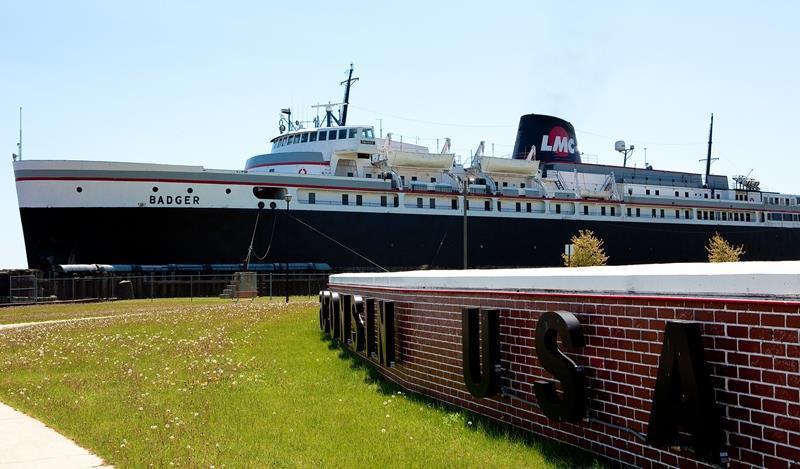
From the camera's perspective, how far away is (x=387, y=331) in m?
10.8

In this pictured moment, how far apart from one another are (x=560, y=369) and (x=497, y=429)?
4.85 ft

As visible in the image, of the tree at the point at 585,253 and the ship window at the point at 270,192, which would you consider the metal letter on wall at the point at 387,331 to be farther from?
the tree at the point at 585,253

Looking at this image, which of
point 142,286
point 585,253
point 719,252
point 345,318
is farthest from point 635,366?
point 719,252

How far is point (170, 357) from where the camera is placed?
1434cm

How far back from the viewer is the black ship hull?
38094 millimetres

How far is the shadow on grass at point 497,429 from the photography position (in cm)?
653

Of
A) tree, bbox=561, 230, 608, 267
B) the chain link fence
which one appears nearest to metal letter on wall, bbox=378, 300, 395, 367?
the chain link fence

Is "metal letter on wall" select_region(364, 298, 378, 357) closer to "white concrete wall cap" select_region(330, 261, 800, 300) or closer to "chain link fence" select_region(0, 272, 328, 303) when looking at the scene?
"white concrete wall cap" select_region(330, 261, 800, 300)

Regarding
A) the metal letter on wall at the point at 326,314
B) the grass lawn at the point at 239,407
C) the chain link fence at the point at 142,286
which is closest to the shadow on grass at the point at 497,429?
the grass lawn at the point at 239,407

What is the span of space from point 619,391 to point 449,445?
6.06 ft

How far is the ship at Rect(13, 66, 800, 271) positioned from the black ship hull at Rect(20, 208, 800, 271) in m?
0.07

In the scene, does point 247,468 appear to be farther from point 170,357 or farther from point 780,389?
point 170,357

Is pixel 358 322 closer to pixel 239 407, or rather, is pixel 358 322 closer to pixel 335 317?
pixel 335 317

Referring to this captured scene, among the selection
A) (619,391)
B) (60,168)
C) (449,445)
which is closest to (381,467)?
(449,445)
